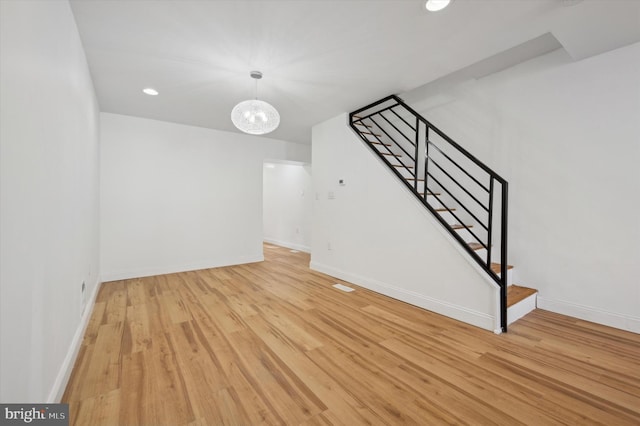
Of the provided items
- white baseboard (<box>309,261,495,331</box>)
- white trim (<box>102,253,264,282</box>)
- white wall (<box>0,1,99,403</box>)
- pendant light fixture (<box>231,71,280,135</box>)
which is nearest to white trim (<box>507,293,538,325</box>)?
white baseboard (<box>309,261,495,331</box>)

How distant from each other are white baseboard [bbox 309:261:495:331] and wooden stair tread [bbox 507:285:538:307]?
1.00 feet

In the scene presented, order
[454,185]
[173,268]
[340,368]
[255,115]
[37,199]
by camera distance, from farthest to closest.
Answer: [173,268] < [454,185] < [255,115] < [340,368] < [37,199]

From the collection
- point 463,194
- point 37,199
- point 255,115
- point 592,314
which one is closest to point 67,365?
point 37,199

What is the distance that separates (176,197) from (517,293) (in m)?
5.13

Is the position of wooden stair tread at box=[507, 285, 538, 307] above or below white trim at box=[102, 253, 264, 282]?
above

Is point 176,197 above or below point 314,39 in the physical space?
below

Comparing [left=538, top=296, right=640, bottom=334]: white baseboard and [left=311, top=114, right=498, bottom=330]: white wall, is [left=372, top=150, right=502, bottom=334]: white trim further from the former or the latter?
[left=538, top=296, right=640, bottom=334]: white baseboard

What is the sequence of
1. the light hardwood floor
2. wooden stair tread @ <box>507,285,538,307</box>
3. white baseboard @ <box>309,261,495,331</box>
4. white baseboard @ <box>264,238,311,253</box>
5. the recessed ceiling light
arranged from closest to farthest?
the light hardwood floor < the recessed ceiling light < white baseboard @ <box>309,261,495,331</box> < wooden stair tread @ <box>507,285,538,307</box> < white baseboard @ <box>264,238,311,253</box>

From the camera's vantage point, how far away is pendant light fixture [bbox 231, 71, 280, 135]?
267 centimetres

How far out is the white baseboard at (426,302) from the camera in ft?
8.13

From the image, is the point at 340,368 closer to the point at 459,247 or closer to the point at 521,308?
the point at 459,247

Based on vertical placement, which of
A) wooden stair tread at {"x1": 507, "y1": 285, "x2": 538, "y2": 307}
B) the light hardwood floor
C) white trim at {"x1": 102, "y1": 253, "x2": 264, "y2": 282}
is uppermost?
wooden stair tread at {"x1": 507, "y1": 285, "x2": 538, "y2": 307}

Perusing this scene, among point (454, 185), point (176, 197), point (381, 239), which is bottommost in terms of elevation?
point (381, 239)

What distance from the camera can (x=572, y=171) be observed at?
8.83ft
